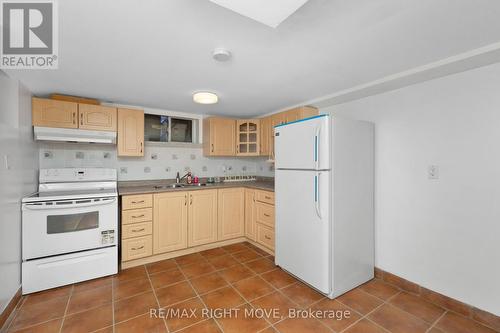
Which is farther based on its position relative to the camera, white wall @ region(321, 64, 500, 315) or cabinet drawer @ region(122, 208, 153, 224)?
cabinet drawer @ region(122, 208, 153, 224)

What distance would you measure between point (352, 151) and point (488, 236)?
122cm

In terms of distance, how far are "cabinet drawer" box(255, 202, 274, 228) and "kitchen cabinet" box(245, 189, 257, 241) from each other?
11 cm

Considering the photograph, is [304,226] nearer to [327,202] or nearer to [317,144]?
[327,202]

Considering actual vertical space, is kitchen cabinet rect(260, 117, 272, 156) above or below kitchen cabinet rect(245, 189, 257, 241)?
above

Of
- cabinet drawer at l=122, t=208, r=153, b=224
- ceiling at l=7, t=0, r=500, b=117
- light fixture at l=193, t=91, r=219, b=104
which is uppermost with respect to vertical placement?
ceiling at l=7, t=0, r=500, b=117

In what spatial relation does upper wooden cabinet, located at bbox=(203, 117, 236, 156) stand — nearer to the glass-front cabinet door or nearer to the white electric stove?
the glass-front cabinet door

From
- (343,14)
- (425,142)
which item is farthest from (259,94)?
(425,142)

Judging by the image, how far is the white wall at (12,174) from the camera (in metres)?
1.78

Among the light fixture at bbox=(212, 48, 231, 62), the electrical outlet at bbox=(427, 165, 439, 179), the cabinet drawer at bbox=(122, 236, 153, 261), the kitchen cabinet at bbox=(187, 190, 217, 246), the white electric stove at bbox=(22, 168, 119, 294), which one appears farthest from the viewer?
the kitchen cabinet at bbox=(187, 190, 217, 246)

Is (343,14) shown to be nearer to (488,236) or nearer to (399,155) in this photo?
(399,155)

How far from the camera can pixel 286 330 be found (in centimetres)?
168

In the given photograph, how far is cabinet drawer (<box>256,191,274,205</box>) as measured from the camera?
9.73ft

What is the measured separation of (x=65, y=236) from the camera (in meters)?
2.28

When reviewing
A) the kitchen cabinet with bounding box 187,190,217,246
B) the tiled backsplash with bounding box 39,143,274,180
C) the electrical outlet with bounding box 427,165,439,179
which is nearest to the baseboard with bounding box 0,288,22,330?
the tiled backsplash with bounding box 39,143,274,180
